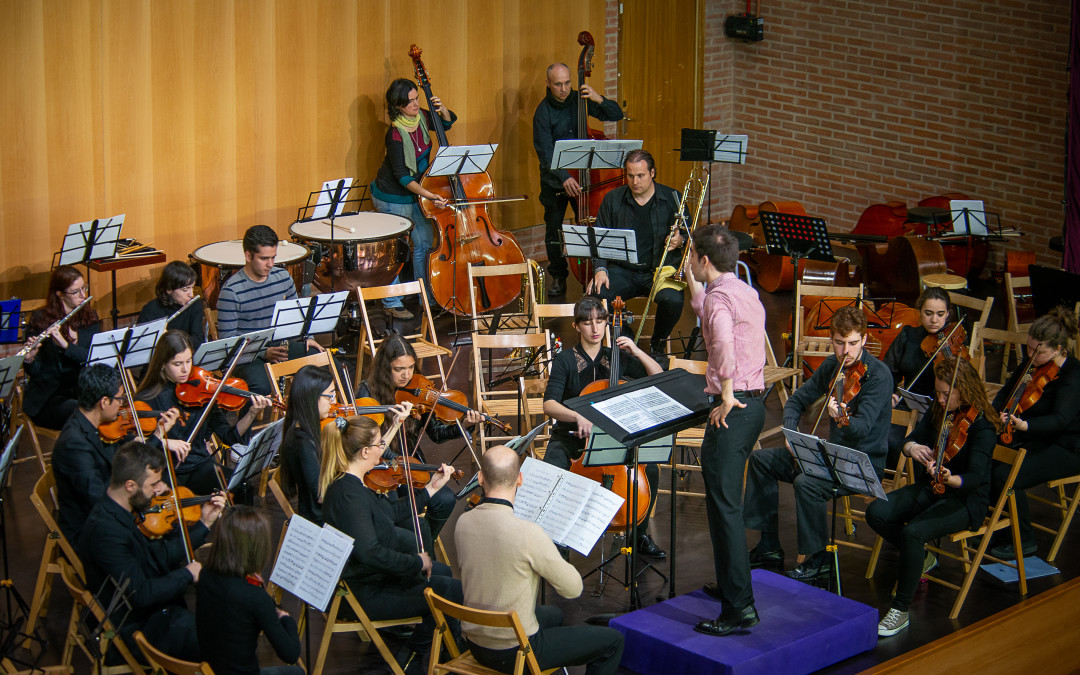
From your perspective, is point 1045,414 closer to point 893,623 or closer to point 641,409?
point 893,623

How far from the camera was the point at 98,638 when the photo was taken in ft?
14.2

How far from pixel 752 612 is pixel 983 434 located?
4.37 feet

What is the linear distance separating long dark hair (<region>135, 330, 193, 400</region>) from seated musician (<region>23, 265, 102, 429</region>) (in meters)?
0.48

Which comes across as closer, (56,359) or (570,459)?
(570,459)

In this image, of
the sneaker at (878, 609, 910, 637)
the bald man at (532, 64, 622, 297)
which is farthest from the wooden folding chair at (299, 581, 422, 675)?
the bald man at (532, 64, 622, 297)

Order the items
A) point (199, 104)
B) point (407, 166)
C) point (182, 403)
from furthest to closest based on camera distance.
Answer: point (407, 166) < point (199, 104) < point (182, 403)

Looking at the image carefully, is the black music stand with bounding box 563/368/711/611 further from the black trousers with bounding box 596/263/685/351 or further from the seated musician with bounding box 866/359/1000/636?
the black trousers with bounding box 596/263/685/351

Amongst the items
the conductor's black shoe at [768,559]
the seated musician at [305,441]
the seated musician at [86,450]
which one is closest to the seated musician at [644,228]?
the conductor's black shoe at [768,559]

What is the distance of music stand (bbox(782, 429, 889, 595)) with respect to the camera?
4750mm

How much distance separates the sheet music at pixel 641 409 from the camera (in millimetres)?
4285

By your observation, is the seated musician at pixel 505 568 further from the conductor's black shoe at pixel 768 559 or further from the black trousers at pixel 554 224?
the black trousers at pixel 554 224

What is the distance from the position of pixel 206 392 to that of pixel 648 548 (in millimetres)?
2174

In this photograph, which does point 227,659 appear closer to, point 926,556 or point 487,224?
point 926,556

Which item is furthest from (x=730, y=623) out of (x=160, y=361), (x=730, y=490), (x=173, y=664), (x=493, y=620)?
(x=160, y=361)
